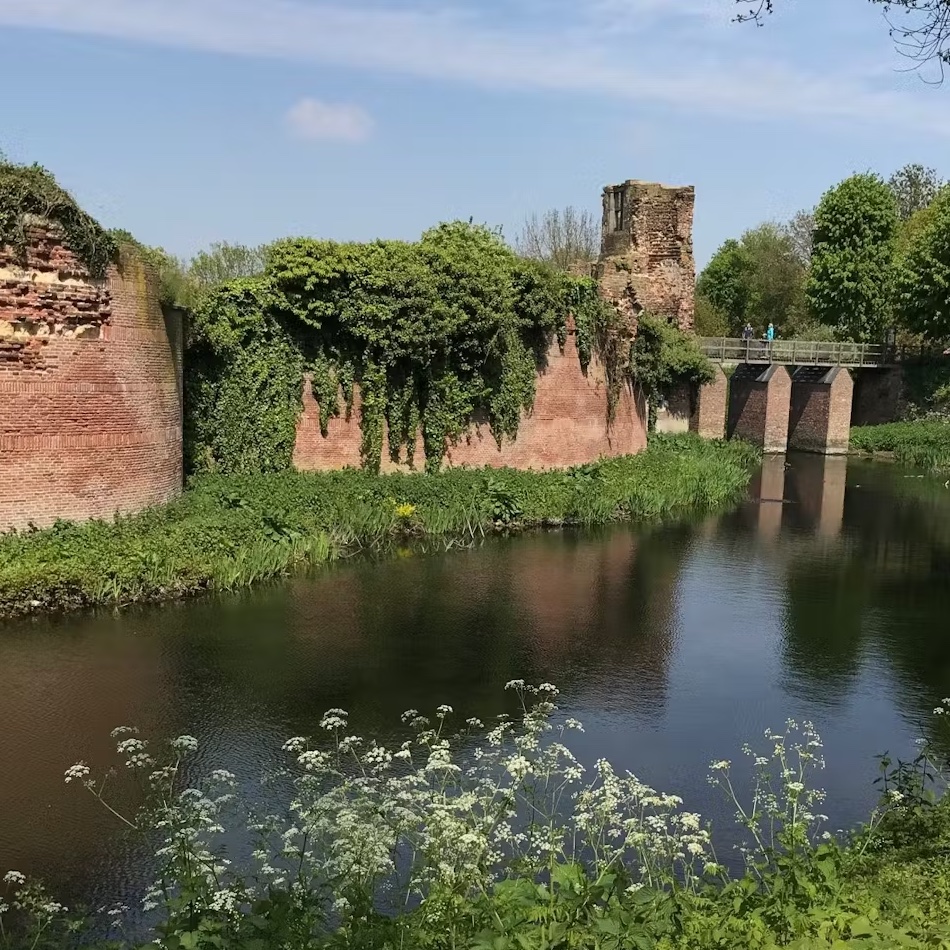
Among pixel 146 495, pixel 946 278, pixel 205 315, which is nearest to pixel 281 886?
pixel 146 495

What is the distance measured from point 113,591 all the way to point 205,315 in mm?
6748

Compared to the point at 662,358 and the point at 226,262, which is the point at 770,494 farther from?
the point at 226,262

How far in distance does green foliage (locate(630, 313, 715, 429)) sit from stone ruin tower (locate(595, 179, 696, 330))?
648mm

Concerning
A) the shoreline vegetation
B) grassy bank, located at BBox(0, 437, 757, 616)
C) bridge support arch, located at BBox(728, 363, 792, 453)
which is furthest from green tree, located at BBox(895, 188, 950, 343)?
the shoreline vegetation

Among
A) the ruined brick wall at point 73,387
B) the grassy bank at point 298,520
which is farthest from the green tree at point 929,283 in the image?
the ruined brick wall at point 73,387

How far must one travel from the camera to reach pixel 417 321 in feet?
61.2

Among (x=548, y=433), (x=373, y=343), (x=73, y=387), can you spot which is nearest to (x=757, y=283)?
(x=548, y=433)

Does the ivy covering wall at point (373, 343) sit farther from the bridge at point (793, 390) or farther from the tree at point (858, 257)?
the tree at point (858, 257)

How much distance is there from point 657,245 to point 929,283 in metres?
14.6

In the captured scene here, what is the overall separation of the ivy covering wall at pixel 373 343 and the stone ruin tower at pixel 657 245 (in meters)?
5.00

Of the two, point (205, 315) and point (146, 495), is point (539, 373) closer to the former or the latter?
point (205, 315)

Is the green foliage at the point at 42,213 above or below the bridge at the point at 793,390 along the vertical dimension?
above

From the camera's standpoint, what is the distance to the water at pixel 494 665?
7695 millimetres

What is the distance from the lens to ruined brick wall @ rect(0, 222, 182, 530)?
12508mm
